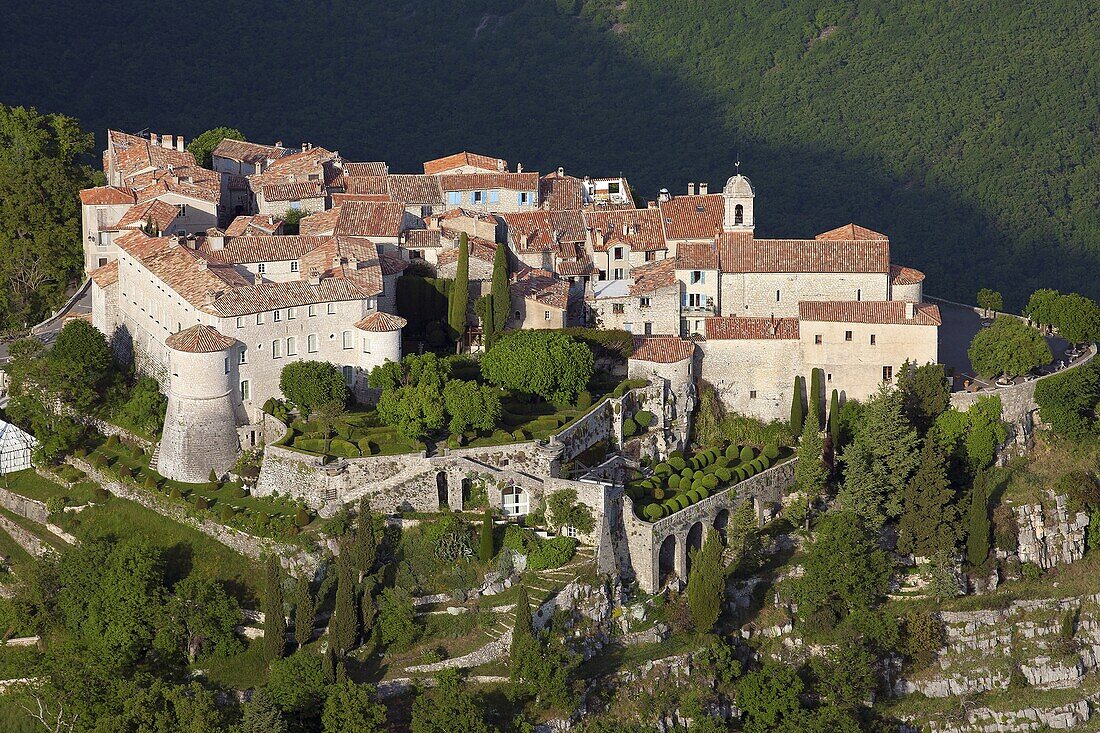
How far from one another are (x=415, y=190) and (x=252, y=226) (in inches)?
383

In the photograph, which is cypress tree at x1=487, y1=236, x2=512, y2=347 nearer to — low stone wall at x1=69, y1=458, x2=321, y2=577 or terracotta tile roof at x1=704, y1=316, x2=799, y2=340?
terracotta tile roof at x1=704, y1=316, x2=799, y2=340

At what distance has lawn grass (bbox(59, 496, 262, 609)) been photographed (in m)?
61.9

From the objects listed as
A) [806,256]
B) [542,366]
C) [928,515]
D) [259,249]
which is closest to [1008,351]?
[806,256]

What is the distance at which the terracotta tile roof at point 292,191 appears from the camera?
8175cm

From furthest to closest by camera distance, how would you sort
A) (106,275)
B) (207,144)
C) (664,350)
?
(207,144)
(106,275)
(664,350)

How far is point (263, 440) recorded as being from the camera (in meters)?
66.5

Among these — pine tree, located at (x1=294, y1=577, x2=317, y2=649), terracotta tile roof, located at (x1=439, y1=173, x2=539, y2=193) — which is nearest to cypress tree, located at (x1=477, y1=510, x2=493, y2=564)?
pine tree, located at (x1=294, y1=577, x2=317, y2=649)

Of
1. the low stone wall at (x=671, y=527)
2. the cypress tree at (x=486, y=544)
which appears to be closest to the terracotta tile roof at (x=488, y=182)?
the low stone wall at (x=671, y=527)

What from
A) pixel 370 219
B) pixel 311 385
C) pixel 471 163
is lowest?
pixel 311 385

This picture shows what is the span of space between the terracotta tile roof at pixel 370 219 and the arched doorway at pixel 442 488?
49.9 feet

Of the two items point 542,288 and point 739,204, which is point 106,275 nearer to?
point 542,288

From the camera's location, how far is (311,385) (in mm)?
65875

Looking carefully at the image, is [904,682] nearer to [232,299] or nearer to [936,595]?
[936,595]

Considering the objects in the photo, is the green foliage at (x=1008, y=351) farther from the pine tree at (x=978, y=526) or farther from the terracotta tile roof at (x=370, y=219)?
the terracotta tile roof at (x=370, y=219)
